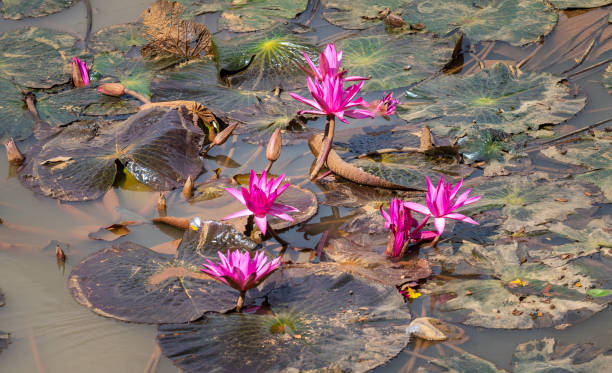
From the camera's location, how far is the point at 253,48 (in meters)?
4.18

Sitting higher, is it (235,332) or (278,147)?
(278,147)

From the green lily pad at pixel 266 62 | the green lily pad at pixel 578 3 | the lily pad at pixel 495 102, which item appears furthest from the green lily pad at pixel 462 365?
the green lily pad at pixel 578 3

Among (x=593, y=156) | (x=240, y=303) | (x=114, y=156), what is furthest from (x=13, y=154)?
(x=593, y=156)

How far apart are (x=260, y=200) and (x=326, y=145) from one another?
672 mm

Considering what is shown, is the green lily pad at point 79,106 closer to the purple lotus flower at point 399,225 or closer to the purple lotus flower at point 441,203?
the purple lotus flower at point 399,225

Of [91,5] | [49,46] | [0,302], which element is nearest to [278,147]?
[0,302]

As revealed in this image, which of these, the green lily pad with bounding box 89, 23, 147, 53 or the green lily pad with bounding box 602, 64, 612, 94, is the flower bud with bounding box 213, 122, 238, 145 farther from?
the green lily pad with bounding box 602, 64, 612, 94

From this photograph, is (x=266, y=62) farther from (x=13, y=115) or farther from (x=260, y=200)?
(x=260, y=200)

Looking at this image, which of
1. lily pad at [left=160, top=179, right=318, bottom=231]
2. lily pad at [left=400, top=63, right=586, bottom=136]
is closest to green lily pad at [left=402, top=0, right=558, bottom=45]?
lily pad at [left=400, top=63, right=586, bottom=136]

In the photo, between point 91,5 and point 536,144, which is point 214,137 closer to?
point 536,144

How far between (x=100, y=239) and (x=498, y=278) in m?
1.75

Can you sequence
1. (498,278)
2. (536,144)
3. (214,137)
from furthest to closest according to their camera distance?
(214,137), (536,144), (498,278)

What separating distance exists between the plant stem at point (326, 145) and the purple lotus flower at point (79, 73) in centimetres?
176

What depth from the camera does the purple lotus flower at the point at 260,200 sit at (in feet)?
8.18
